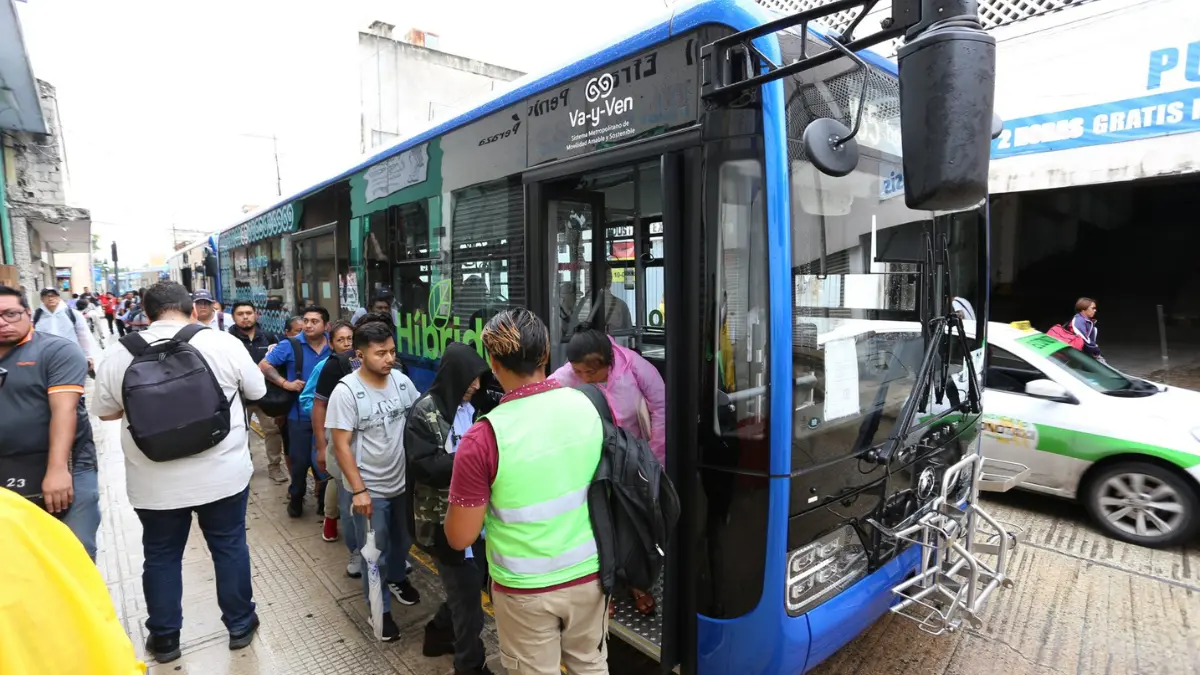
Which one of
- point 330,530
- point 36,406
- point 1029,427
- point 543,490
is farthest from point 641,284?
point 1029,427

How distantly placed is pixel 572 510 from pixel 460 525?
355mm

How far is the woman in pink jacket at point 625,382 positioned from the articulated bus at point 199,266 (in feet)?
32.8

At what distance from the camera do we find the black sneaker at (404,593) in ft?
12.1

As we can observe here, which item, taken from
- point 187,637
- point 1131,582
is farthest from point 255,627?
point 1131,582

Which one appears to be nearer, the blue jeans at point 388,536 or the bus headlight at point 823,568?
the bus headlight at point 823,568

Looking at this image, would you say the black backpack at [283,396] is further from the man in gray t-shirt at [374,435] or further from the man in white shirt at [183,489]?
the man in gray t-shirt at [374,435]

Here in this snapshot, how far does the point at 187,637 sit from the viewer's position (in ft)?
11.1

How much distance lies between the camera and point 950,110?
1634 millimetres

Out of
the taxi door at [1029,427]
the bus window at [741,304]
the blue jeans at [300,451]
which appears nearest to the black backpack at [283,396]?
the blue jeans at [300,451]

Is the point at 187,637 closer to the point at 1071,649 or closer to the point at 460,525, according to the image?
the point at 460,525

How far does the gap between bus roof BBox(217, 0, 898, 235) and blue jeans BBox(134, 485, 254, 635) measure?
8.23 ft

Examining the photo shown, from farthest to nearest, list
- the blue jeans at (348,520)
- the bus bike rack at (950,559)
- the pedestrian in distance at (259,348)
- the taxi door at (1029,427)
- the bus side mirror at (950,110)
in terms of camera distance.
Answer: the pedestrian in distance at (259,348)
the taxi door at (1029,427)
the blue jeans at (348,520)
the bus bike rack at (950,559)
the bus side mirror at (950,110)

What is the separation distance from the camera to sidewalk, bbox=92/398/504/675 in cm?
314

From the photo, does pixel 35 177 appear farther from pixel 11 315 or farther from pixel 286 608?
pixel 286 608
